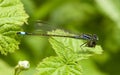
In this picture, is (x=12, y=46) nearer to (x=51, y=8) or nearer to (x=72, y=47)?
(x=72, y=47)

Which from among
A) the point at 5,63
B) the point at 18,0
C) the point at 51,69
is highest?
the point at 18,0

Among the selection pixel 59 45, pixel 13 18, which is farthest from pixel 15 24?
pixel 59 45

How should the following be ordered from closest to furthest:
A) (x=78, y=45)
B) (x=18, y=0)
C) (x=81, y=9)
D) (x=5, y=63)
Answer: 1. (x=18, y=0)
2. (x=78, y=45)
3. (x=5, y=63)
4. (x=81, y=9)

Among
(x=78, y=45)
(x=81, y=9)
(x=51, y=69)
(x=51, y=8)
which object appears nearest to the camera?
(x=51, y=69)

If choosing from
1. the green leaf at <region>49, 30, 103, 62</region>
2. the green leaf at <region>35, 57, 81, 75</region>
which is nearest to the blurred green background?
the green leaf at <region>49, 30, 103, 62</region>

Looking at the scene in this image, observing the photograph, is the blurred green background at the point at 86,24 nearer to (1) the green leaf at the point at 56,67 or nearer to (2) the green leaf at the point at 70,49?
(2) the green leaf at the point at 70,49

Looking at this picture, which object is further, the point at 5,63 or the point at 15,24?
the point at 5,63
